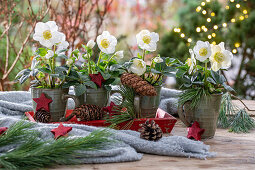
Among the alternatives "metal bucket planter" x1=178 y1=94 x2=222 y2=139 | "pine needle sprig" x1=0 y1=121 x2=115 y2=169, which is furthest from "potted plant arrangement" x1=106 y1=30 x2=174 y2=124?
"pine needle sprig" x1=0 y1=121 x2=115 y2=169

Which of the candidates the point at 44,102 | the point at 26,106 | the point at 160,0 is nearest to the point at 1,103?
the point at 26,106

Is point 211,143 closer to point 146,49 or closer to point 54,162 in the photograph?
point 146,49

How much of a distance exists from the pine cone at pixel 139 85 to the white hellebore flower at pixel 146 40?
11 cm

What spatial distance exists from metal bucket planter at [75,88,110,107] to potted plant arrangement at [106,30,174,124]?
0.06 metres

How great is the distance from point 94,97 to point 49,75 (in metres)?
0.17

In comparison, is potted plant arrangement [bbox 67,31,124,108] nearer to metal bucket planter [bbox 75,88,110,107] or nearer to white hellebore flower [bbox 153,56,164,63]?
metal bucket planter [bbox 75,88,110,107]

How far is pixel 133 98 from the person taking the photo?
1087mm

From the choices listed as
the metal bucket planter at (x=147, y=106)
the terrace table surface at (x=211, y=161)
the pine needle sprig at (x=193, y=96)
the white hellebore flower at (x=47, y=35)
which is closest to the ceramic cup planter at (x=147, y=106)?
the metal bucket planter at (x=147, y=106)

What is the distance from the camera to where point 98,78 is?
1.09 metres

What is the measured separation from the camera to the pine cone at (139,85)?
1.06 metres

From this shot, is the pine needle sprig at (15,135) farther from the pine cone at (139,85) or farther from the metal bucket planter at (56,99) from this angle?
the pine cone at (139,85)

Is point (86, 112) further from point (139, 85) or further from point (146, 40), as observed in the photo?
point (146, 40)

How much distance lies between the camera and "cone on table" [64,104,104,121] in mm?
1074

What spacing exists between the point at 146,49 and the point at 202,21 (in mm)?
1444
